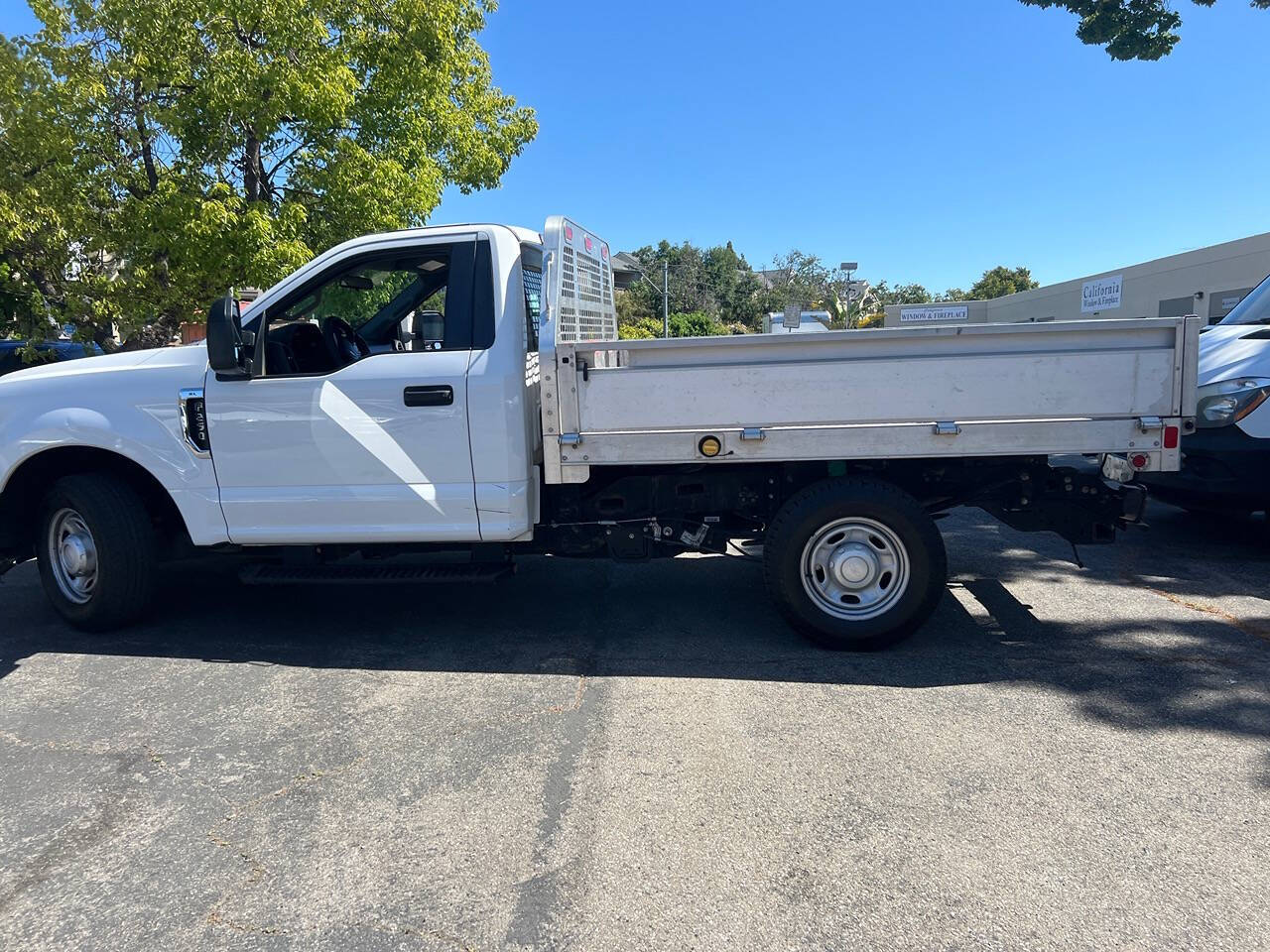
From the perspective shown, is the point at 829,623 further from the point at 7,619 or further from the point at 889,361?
the point at 7,619

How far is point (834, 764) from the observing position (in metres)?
3.44

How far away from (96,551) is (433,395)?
223 cm

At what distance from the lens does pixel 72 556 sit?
502 cm

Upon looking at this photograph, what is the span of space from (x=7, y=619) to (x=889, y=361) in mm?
5608

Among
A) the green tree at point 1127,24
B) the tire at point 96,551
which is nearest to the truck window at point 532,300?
the tire at point 96,551

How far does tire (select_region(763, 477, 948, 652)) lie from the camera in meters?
4.40

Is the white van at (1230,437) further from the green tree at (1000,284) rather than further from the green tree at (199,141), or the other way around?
the green tree at (1000,284)

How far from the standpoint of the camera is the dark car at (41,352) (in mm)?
13312

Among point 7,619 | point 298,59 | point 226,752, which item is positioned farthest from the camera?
point 298,59

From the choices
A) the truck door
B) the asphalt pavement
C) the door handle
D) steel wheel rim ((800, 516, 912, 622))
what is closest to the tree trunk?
the asphalt pavement

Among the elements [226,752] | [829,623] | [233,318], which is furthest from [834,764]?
[233,318]

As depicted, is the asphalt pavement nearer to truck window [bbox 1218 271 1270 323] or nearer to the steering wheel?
the steering wheel

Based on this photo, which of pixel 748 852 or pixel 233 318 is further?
pixel 233 318

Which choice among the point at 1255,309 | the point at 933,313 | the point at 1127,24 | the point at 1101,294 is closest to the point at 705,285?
the point at 933,313
